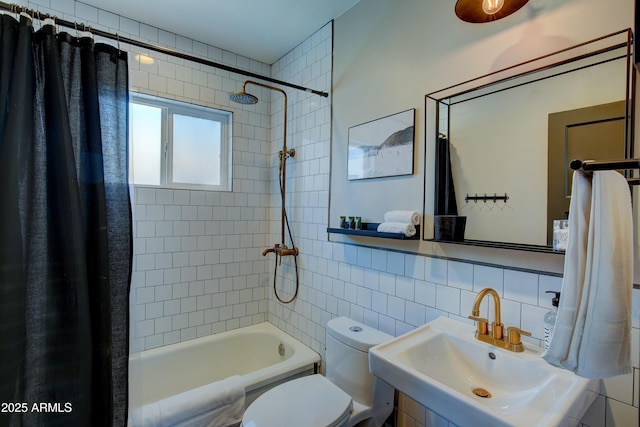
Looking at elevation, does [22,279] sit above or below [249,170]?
below

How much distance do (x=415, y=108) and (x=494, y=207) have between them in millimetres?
650

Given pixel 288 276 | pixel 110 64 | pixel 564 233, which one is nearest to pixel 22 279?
pixel 110 64

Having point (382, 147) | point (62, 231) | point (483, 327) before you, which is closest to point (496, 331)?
point (483, 327)

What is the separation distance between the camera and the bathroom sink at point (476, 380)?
2.62 ft

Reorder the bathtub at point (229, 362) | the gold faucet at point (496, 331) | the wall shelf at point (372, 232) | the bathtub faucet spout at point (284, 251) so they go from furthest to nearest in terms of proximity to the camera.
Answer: the bathtub faucet spout at point (284, 251)
the bathtub at point (229, 362)
the wall shelf at point (372, 232)
the gold faucet at point (496, 331)

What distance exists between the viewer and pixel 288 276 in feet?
8.28

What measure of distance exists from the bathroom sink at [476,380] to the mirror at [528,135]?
410 millimetres

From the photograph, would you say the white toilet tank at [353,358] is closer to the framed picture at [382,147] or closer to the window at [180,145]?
the framed picture at [382,147]

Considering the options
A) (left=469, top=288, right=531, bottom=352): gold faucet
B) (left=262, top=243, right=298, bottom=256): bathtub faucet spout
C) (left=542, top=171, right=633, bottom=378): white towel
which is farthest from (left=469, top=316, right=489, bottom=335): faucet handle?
(left=262, top=243, right=298, bottom=256): bathtub faucet spout

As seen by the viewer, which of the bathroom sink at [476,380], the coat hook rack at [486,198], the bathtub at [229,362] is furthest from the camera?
the bathtub at [229,362]

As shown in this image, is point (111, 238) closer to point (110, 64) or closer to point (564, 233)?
point (110, 64)

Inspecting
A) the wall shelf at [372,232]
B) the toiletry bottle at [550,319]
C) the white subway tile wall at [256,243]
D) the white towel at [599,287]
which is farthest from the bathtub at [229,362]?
the white towel at [599,287]

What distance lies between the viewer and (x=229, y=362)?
244 cm

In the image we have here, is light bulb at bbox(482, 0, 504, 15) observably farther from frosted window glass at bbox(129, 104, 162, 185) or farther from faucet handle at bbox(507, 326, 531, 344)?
frosted window glass at bbox(129, 104, 162, 185)
